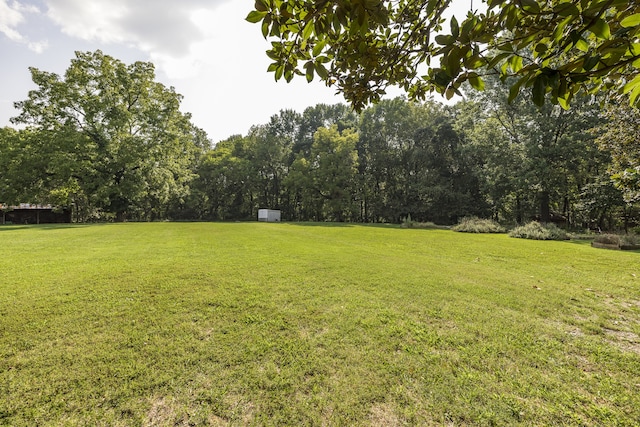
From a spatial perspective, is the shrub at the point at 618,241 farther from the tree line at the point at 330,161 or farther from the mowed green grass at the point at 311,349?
the mowed green grass at the point at 311,349

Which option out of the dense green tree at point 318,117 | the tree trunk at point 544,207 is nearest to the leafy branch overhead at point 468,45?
the tree trunk at point 544,207

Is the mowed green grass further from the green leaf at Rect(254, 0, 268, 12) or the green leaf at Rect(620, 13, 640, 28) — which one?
the green leaf at Rect(254, 0, 268, 12)

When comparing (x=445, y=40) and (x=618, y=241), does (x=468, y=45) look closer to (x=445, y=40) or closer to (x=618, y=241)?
(x=445, y=40)

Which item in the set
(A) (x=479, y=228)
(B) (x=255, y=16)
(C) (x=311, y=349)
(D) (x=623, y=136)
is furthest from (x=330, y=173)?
(B) (x=255, y=16)

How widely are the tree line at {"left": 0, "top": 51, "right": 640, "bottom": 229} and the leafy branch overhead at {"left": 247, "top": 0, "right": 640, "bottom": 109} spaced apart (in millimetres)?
8728

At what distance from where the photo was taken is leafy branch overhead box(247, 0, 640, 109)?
1.20 meters

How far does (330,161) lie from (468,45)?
34634mm

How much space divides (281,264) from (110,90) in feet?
96.5

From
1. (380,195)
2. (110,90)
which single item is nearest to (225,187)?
(110,90)

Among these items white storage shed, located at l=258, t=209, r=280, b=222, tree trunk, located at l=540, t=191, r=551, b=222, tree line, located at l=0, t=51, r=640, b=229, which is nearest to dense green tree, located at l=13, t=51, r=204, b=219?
tree line, located at l=0, t=51, r=640, b=229

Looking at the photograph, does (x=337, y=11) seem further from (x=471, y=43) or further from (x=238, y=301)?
(x=238, y=301)

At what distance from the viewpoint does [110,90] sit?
25.2 metres

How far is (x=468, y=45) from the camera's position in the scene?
143 cm

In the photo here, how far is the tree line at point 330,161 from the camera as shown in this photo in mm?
19969
